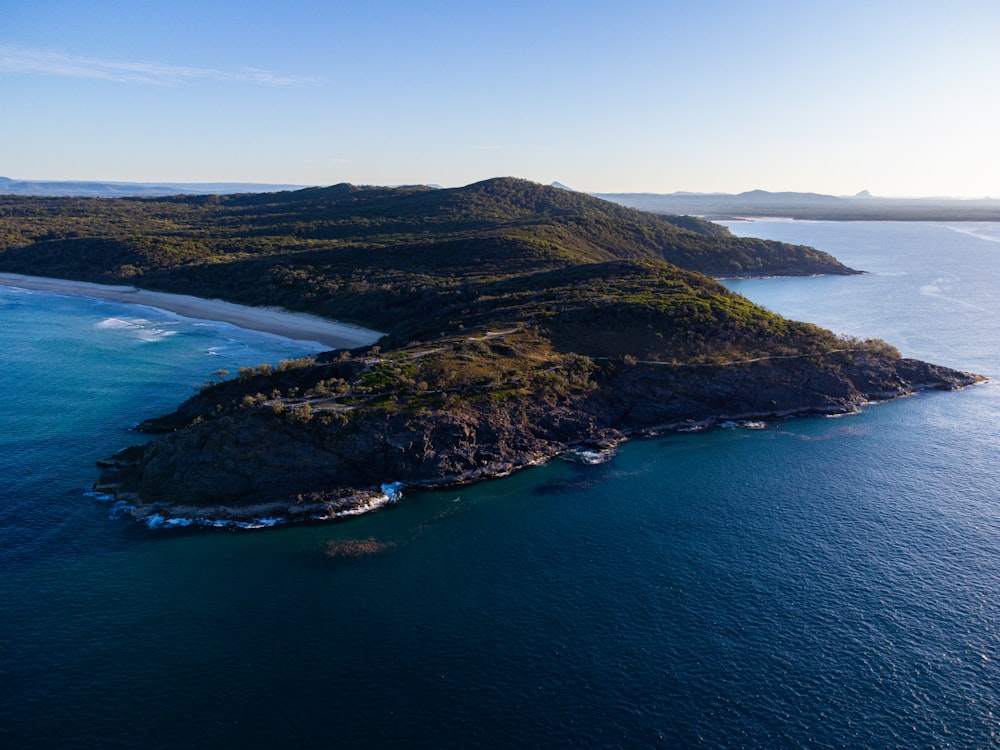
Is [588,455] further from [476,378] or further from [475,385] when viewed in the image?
[476,378]

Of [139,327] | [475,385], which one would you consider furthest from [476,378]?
[139,327]

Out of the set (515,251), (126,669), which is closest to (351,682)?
(126,669)

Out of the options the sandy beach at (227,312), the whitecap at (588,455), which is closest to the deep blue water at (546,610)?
the whitecap at (588,455)

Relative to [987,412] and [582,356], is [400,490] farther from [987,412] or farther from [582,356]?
[987,412]

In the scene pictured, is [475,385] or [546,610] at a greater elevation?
[475,385]

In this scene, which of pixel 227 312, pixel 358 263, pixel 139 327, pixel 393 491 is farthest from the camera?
pixel 358 263

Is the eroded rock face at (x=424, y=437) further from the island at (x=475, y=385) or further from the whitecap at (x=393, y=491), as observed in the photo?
the whitecap at (x=393, y=491)
